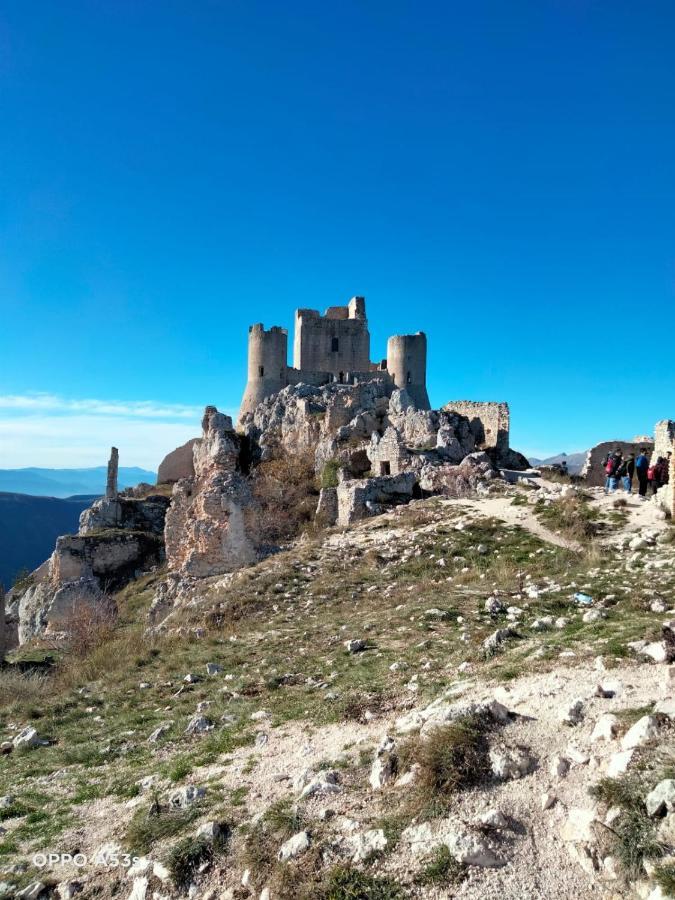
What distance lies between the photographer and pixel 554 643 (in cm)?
617

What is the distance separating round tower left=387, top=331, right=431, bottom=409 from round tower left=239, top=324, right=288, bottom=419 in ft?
24.6

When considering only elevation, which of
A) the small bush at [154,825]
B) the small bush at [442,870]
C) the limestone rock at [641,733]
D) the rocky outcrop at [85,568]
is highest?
the limestone rock at [641,733]

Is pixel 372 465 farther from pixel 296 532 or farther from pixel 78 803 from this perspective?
pixel 78 803

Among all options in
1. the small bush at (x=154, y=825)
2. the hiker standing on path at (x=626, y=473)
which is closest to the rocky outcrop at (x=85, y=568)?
the hiker standing on path at (x=626, y=473)

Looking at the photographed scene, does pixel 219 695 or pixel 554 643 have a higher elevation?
pixel 554 643

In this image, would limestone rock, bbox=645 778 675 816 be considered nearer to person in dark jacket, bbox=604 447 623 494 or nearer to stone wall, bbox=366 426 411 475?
person in dark jacket, bbox=604 447 623 494

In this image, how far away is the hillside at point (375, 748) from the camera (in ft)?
11.0

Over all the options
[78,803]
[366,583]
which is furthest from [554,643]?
[366,583]

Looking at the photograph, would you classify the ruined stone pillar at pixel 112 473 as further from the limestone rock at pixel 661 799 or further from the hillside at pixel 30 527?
the hillside at pixel 30 527

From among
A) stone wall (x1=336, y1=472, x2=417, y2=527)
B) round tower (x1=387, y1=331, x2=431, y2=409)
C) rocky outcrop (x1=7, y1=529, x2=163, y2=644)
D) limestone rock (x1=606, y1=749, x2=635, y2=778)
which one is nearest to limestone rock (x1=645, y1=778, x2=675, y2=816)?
limestone rock (x1=606, y1=749, x2=635, y2=778)

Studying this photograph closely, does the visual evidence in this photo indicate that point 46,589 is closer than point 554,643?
No

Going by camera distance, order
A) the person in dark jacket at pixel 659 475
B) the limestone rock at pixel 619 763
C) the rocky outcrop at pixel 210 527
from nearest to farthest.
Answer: the limestone rock at pixel 619 763 → the person in dark jacket at pixel 659 475 → the rocky outcrop at pixel 210 527

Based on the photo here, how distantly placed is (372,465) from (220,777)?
21.7 metres

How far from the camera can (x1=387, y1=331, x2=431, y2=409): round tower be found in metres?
38.6
